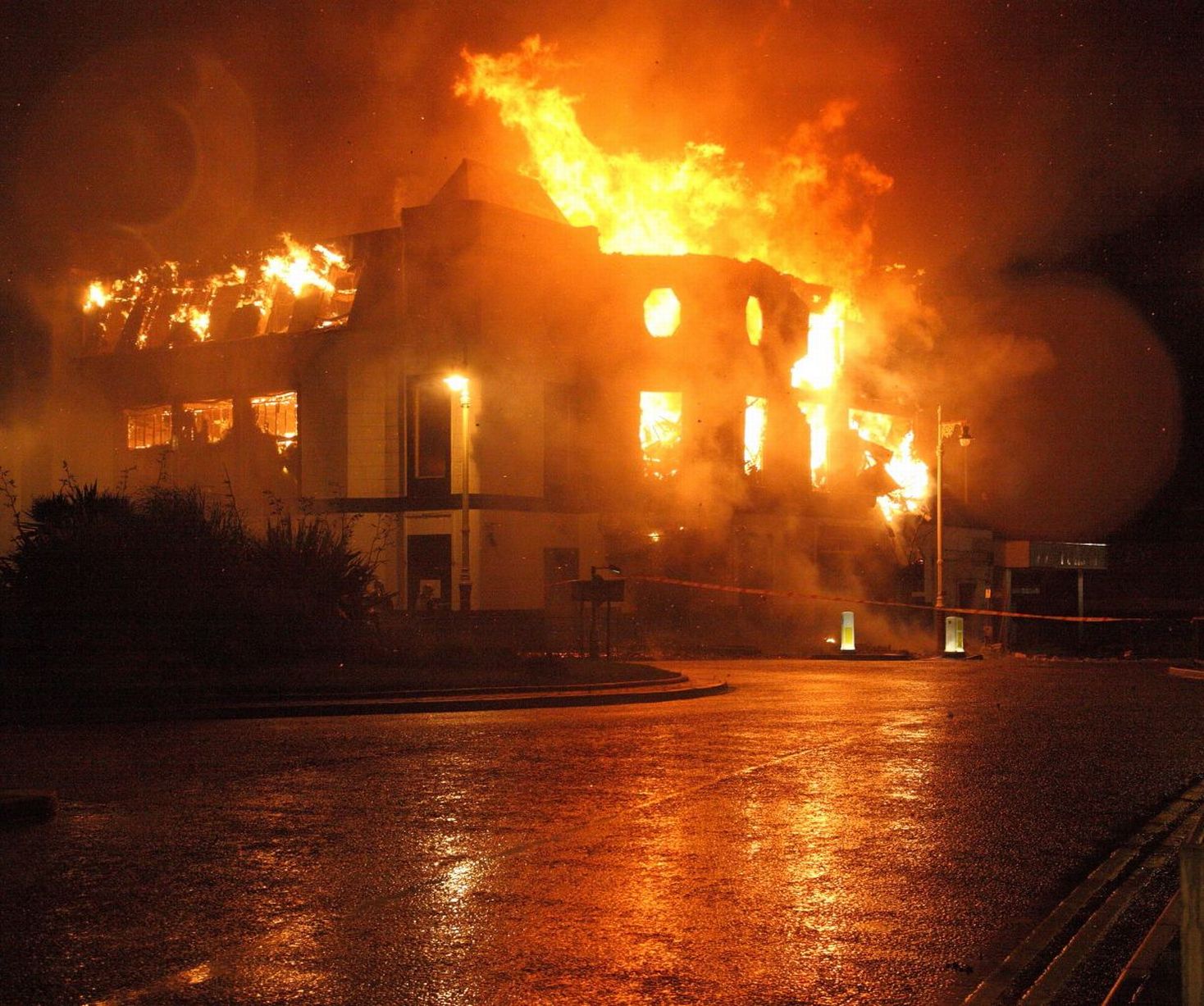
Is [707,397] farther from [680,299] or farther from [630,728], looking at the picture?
[630,728]

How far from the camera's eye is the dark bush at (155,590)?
18688mm

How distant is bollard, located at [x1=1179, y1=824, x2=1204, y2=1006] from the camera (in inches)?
143

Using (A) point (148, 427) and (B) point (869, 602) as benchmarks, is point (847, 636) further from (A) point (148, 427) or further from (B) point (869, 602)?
(A) point (148, 427)

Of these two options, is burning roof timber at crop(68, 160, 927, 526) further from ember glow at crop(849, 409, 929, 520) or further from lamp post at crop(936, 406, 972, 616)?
lamp post at crop(936, 406, 972, 616)

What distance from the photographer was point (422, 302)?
40688mm

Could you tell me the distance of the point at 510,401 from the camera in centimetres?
4022

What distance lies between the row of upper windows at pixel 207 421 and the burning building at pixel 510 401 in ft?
0.26

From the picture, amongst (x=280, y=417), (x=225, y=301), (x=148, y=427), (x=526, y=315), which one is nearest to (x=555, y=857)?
(x=526, y=315)

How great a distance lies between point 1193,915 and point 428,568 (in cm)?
3716

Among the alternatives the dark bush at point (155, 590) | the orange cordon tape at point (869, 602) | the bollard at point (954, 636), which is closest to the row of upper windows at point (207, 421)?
the orange cordon tape at point (869, 602)

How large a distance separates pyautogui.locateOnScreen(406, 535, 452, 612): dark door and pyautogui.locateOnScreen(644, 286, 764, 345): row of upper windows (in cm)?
1021

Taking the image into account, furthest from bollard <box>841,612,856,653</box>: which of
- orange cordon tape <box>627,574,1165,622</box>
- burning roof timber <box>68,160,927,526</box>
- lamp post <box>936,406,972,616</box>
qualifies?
burning roof timber <box>68,160,927,526</box>

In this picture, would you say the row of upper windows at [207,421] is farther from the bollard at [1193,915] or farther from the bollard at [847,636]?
the bollard at [1193,915]

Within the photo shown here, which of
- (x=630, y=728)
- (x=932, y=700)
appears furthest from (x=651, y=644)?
(x=630, y=728)
